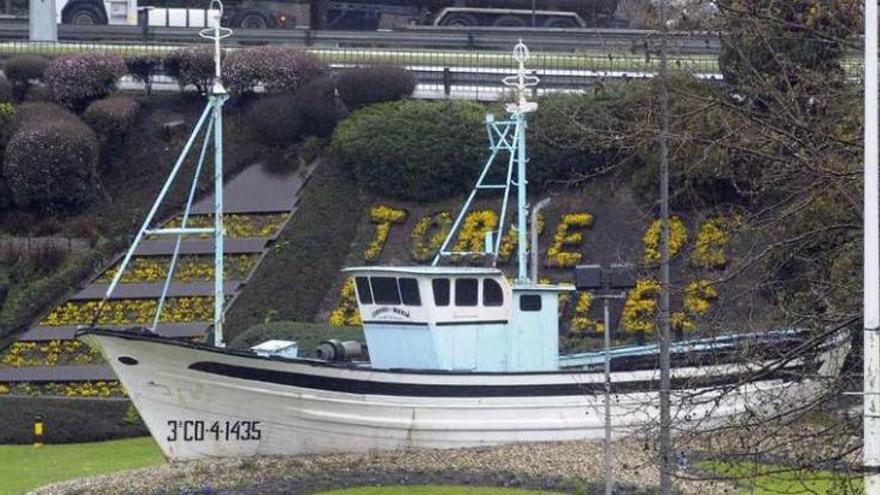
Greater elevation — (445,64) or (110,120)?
(445,64)

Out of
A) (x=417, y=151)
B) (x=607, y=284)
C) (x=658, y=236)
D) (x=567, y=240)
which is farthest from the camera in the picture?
(x=417, y=151)

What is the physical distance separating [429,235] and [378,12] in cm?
2387

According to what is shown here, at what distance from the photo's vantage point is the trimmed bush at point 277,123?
39344mm

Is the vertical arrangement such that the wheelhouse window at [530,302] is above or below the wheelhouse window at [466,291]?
below

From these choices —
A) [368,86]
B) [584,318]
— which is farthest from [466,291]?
[368,86]

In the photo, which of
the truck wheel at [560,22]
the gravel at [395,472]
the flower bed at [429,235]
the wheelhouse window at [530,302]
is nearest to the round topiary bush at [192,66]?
the flower bed at [429,235]

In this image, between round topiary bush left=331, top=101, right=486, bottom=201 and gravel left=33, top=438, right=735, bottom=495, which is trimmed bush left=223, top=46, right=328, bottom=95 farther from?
gravel left=33, top=438, right=735, bottom=495

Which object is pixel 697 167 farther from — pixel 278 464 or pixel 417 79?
pixel 417 79

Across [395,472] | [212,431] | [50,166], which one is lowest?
[395,472]

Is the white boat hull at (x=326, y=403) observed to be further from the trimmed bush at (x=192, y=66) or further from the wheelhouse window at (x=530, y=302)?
the trimmed bush at (x=192, y=66)

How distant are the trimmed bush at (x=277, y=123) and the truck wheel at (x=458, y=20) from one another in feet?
55.4

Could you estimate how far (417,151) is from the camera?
37688 millimetres

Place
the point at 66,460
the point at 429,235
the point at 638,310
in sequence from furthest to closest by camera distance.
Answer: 1. the point at 429,235
2. the point at 638,310
3. the point at 66,460

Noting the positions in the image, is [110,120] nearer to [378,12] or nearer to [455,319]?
[455,319]
